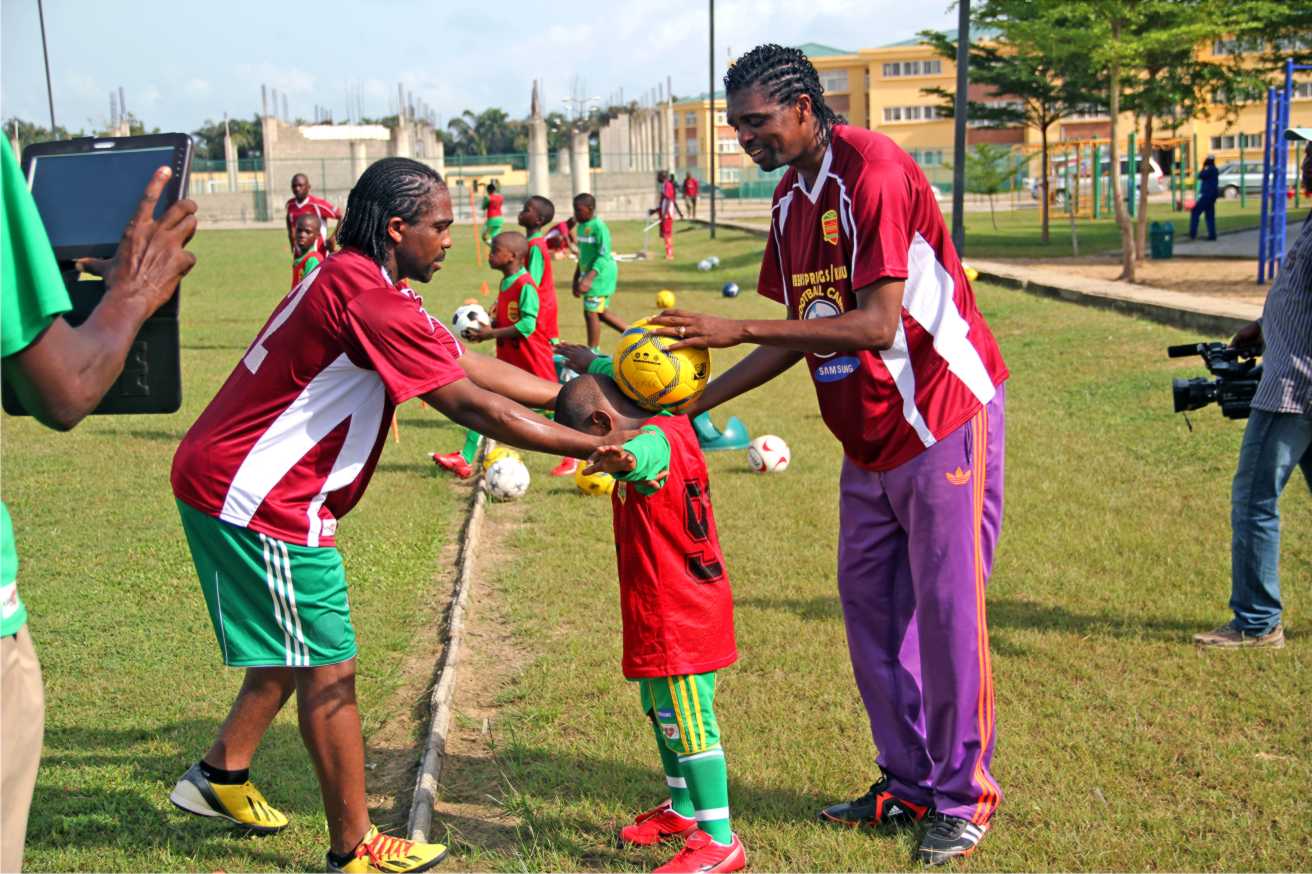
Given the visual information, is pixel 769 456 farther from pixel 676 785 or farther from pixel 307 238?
pixel 307 238

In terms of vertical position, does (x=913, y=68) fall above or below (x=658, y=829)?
above

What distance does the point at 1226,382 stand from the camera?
254 inches

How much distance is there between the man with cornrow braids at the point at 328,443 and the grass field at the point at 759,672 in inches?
29.7

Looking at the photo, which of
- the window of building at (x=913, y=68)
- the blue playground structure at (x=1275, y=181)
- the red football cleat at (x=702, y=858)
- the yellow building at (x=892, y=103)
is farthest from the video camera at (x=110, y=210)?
the window of building at (x=913, y=68)

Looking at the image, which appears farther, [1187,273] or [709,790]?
[1187,273]

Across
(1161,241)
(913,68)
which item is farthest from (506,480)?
(913,68)

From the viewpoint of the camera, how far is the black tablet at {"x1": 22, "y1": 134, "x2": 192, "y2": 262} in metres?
2.92

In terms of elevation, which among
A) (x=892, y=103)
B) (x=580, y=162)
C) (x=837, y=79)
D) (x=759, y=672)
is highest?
(x=837, y=79)

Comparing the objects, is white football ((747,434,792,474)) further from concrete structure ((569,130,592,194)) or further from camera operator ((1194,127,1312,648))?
concrete structure ((569,130,592,194))

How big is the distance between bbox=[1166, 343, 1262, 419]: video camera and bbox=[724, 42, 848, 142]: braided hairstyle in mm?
2962

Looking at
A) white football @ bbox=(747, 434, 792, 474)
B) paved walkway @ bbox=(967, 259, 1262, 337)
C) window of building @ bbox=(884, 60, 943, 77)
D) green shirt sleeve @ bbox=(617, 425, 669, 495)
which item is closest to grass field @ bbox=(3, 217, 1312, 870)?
white football @ bbox=(747, 434, 792, 474)

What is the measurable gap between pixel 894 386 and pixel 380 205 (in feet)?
5.86

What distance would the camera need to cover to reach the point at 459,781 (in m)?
5.27

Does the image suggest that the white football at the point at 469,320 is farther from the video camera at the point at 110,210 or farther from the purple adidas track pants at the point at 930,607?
the video camera at the point at 110,210
